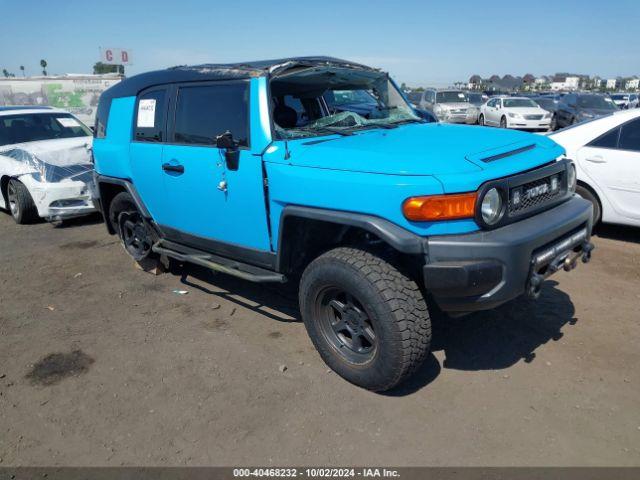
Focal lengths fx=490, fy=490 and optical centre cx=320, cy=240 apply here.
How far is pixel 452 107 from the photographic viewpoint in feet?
67.8

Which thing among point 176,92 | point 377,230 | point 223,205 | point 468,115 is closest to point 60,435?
point 223,205

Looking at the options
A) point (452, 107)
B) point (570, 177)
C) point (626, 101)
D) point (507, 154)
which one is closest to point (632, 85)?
point (626, 101)

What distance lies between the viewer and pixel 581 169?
5.52 metres

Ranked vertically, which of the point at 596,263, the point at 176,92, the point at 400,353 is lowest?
the point at 596,263

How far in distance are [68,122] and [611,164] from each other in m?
8.16

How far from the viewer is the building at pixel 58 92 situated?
1809 centimetres

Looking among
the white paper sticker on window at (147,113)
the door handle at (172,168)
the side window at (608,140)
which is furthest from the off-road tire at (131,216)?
the side window at (608,140)

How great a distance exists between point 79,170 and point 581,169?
6.75 m

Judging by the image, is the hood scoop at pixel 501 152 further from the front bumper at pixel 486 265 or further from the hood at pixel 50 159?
the hood at pixel 50 159

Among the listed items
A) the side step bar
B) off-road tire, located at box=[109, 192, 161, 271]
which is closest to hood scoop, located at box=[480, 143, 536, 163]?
the side step bar

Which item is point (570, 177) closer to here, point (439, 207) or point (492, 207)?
point (492, 207)

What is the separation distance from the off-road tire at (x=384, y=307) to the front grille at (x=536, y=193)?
2.53ft

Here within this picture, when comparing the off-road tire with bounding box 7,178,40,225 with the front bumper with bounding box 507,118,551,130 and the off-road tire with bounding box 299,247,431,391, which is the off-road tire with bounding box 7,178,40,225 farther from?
the front bumper with bounding box 507,118,551,130

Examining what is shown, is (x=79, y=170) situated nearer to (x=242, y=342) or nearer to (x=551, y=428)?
(x=242, y=342)
